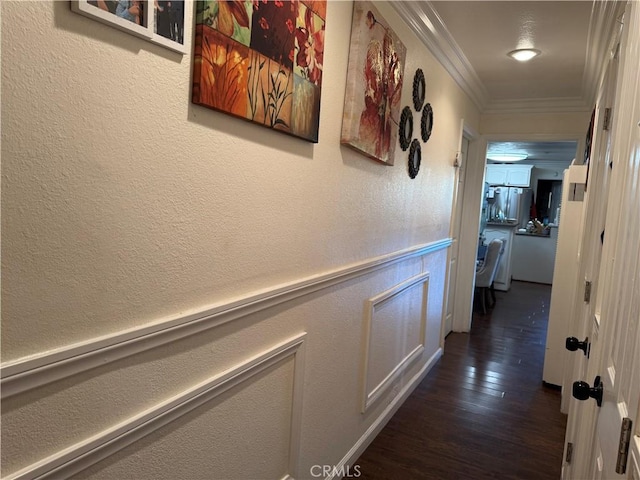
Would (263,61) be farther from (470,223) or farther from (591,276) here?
(470,223)

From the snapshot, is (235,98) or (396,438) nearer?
(235,98)

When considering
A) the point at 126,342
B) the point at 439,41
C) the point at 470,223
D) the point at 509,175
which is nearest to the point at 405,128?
the point at 439,41

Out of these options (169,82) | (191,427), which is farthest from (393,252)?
(169,82)

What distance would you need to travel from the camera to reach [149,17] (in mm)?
839

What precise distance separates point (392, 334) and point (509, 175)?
23.3 ft

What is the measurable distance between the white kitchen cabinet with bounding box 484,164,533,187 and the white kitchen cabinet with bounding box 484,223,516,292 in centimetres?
165

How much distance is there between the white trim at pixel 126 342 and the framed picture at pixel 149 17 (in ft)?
1.93

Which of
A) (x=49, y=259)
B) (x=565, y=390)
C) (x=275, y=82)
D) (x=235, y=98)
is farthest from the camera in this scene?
(x=565, y=390)

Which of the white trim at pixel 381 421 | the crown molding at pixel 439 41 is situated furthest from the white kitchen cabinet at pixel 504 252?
the white trim at pixel 381 421

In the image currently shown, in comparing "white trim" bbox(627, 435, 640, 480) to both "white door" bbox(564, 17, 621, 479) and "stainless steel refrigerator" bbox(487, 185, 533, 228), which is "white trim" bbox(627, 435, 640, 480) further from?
"stainless steel refrigerator" bbox(487, 185, 533, 228)

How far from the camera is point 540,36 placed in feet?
8.57

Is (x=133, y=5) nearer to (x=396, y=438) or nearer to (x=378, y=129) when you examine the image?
(x=378, y=129)

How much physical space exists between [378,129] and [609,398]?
4.66 ft

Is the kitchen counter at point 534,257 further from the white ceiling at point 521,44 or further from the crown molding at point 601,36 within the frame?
the crown molding at point 601,36
